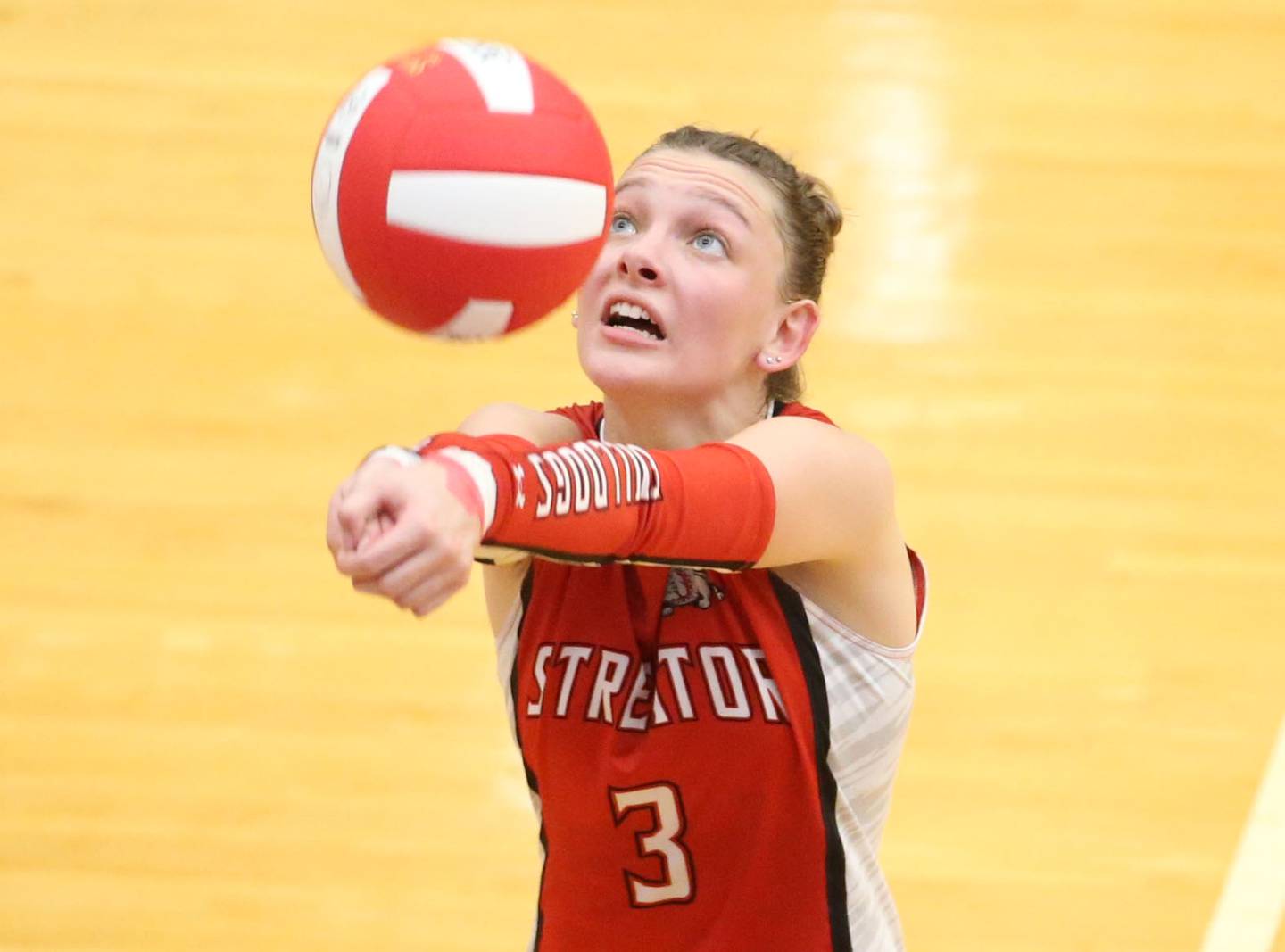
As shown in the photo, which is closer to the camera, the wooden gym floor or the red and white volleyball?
the red and white volleyball

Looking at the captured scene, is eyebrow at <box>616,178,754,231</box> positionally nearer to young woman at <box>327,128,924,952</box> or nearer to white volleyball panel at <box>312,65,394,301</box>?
young woman at <box>327,128,924,952</box>

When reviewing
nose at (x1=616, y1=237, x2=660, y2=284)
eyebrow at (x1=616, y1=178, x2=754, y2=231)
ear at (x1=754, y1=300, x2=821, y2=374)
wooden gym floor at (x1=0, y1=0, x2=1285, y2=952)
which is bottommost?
wooden gym floor at (x1=0, y1=0, x2=1285, y2=952)

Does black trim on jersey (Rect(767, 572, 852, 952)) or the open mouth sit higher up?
the open mouth

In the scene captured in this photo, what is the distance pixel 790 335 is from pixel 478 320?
1.57ft

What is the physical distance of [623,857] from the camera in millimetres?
1826

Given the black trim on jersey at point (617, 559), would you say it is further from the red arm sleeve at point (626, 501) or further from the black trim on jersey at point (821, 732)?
the black trim on jersey at point (821, 732)

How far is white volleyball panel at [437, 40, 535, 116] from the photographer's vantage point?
1621mm

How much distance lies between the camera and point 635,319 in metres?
1.84

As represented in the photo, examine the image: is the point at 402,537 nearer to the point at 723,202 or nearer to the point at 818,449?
the point at 818,449

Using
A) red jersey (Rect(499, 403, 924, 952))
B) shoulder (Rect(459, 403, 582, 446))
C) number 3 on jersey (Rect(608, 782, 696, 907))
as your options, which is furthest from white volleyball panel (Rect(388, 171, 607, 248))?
number 3 on jersey (Rect(608, 782, 696, 907))

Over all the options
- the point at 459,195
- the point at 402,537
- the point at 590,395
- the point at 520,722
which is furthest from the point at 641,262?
the point at 590,395

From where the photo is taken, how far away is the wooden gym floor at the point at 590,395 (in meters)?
3.21

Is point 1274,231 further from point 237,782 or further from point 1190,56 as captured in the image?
point 237,782

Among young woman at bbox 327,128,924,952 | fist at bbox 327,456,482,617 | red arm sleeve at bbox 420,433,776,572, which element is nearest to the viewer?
fist at bbox 327,456,482,617
